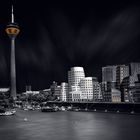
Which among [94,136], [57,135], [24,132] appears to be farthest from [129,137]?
[24,132]

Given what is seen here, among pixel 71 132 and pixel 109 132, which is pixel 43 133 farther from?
pixel 109 132

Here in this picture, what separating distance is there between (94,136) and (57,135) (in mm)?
11653

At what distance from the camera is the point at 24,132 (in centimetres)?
11344

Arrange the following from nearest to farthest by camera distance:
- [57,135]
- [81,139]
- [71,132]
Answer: [81,139] < [57,135] < [71,132]

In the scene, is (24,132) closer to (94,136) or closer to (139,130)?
(94,136)

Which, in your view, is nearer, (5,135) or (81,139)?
(81,139)

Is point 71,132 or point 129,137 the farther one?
point 71,132

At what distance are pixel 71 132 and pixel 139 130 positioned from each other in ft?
72.5

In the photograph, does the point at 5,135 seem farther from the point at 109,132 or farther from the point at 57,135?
the point at 109,132

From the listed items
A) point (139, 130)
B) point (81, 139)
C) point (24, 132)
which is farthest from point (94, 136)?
point (24, 132)

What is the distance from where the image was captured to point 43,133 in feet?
362

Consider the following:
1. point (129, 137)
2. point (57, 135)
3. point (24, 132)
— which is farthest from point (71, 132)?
point (129, 137)

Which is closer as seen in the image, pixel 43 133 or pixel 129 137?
pixel 129 137

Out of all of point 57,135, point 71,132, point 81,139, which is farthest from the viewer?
point 71,132
